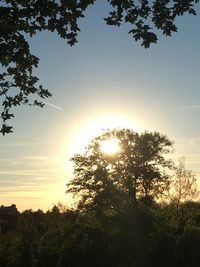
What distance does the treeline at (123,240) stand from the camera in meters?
A: 57.6

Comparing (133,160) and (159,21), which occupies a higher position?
(133,160)

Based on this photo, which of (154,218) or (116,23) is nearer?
(116,23)

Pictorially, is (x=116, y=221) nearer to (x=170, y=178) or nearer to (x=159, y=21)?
(x=170, y=178)

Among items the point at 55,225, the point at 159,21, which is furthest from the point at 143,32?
the point at 55,225

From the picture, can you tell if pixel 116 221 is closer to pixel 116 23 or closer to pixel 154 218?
pixel 154 218

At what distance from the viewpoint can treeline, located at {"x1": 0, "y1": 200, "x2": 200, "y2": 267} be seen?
5759cm

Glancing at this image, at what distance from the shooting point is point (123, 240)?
58.7 m

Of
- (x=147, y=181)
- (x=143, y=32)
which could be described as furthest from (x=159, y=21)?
(x=147, y=181)

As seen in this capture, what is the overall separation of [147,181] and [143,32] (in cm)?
4885

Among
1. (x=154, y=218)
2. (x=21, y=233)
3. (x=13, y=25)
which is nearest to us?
(x=13, y=25)

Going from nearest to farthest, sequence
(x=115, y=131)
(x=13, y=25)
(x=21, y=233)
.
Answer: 1. (x=13, y=25)
2. (x=115, y=131)
3. (x=21, y=233)

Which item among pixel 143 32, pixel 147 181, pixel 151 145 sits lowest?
pixel 143 32

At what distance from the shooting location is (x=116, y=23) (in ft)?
42.3

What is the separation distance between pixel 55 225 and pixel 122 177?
1344cm
